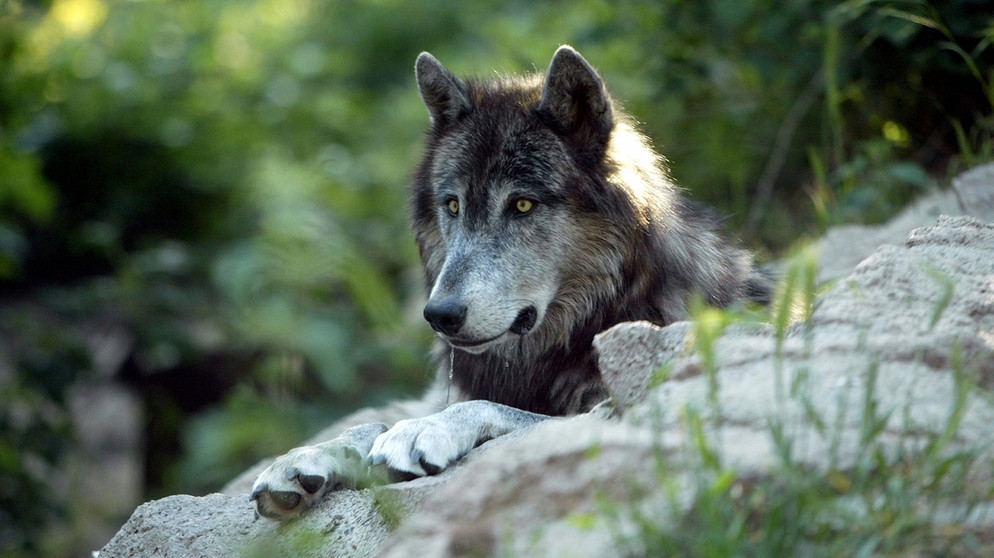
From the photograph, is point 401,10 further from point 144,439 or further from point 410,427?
point 410,427

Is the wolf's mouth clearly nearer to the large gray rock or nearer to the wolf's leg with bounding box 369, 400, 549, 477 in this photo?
the wolf's leg with bounding box 369, 400, 549, 477

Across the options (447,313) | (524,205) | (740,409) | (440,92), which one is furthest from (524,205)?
A: (740,409)

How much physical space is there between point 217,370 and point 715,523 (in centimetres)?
744

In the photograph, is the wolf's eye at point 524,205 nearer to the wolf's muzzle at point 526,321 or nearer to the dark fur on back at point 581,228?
→ the dark fur on back at point 581,228

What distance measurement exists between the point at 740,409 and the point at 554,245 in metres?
1.62

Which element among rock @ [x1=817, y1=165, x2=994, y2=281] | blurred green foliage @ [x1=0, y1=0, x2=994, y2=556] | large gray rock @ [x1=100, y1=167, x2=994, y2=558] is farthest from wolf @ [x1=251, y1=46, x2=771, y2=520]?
large gray rock @ [x1=100, y1=167, x2=994, y2=558]

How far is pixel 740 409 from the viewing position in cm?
231

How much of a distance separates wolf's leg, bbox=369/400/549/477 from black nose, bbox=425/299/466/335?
319mm

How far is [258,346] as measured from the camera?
847 centimetres

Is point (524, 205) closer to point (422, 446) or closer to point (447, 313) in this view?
point (447, 313)

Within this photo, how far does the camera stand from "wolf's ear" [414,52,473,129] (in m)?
4.13

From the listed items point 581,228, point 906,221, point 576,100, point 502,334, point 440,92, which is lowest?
point 502,334

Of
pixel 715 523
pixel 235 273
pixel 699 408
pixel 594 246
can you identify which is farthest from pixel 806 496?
pixel 235 273

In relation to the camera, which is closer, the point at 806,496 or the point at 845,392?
the point at 806,496
